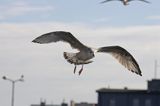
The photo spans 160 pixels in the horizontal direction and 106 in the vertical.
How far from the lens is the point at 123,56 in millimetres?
28812

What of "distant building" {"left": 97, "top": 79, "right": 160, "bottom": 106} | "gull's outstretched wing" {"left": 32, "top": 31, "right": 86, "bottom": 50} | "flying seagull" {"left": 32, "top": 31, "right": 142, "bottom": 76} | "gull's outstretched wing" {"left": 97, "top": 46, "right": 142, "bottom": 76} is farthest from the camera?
"distant building" {"left": 97, "top": 79, "right": 160, "bottom": 106}

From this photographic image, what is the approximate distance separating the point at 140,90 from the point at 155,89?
5.48 meters

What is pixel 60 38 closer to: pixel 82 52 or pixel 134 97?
pixel 82 52

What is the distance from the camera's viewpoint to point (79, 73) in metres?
24.9

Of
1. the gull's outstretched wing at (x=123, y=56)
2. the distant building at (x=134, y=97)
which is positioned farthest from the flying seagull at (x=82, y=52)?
the distant building at (x=134, y=97)

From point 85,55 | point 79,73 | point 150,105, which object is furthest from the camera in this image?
point 150,105

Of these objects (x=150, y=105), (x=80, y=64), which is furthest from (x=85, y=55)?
(x=150, y=105)

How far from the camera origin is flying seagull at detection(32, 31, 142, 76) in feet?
86.1

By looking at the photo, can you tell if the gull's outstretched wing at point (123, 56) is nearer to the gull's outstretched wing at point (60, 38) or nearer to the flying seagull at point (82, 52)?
the flying seagull at point (82, 52)

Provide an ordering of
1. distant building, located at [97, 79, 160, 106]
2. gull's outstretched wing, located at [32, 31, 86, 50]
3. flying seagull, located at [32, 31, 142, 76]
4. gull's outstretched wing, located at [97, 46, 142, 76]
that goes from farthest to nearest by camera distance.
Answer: distant building, located at [97, 79, 160, 106] < gull's outstretched wing, located at [97, 46, 142, 76] < flying seagull, located at [32, 31, 142, 76] < gull's outstretched wing, located at [32, 31, 86, 50]

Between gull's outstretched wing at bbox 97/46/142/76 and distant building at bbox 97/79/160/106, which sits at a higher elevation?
distant building at bbox 97/79/160/106

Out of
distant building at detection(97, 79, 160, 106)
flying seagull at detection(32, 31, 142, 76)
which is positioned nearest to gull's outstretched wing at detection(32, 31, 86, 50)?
flying seagull at detection(32, 31, 142, 76)

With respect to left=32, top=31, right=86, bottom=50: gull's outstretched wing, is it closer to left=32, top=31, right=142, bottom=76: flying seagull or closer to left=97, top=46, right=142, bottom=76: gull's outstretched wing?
left=32, top=31, right=142, bottom=76: flying seagull

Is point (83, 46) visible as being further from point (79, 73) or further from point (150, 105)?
point (150, 105)
